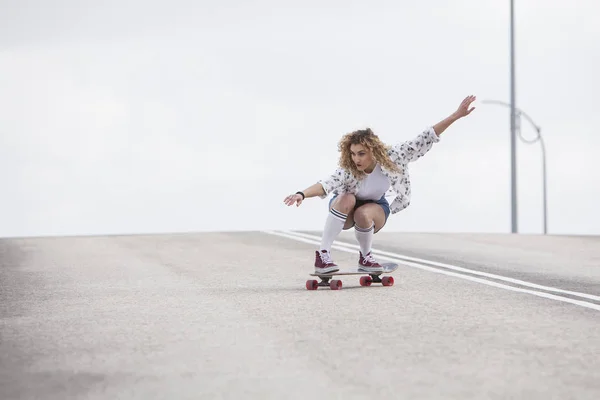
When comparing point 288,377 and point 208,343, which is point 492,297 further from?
point 288,377

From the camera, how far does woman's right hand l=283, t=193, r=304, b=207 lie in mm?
8880

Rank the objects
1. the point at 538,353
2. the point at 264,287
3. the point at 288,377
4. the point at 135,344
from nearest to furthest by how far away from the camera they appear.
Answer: the point at 288,377
the point at 538,353
the point at 135,344
the point at 264,287

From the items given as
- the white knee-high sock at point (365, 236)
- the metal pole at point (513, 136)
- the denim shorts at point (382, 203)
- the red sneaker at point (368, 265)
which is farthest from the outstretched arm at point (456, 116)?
the metal pole at point (513, 136)

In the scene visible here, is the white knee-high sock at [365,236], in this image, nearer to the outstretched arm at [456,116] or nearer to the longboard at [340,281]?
the longboard at [340,281]

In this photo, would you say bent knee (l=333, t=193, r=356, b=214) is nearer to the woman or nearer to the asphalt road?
the woman

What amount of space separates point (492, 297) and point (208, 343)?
3112 mm

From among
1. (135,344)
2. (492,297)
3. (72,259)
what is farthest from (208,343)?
(72,259)

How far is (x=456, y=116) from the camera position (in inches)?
375

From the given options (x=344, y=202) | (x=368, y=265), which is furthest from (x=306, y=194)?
(x=368, y=265)

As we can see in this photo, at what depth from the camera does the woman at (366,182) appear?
373 inches

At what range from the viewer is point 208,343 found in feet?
20.2

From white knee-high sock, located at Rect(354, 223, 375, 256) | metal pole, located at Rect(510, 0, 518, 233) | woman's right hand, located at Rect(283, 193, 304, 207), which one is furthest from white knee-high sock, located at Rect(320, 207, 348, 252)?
metal pole, located at Rect(510, 0, 518, 233)

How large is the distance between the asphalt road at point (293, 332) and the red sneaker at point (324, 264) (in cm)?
26

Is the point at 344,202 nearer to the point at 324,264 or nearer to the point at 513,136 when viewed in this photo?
the point at 324,264
